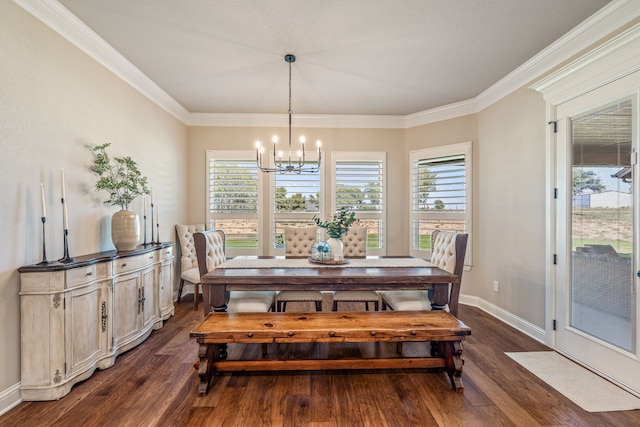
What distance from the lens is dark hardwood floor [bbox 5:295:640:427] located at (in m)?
1.91

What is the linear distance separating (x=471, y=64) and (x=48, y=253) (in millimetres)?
4331

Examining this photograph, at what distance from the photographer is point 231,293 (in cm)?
295

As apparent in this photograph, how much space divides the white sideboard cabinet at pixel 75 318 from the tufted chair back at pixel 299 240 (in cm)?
168

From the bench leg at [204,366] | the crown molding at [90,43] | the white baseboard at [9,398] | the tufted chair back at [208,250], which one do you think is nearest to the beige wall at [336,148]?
the crown molding at [90,43]

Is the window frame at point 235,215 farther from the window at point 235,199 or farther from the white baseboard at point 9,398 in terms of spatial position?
the white baseboard at point 9,398

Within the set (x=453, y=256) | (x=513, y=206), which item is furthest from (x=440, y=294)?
(x=513, y=206)

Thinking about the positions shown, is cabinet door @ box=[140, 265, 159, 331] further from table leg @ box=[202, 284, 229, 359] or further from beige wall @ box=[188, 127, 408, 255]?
beige wall @ box=[188, 127, 408, 255]

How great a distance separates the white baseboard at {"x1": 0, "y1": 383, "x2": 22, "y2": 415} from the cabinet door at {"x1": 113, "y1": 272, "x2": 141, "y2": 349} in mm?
636

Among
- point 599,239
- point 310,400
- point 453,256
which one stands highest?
point 599,239

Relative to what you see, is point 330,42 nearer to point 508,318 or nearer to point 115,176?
point 115,176

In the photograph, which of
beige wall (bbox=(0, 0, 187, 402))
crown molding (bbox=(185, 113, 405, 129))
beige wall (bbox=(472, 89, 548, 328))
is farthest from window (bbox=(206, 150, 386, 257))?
beige wall (bbox=(0, 0, 187, 402))

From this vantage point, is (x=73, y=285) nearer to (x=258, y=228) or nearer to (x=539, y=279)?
(x=258, y=228)

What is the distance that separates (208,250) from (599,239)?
12.0ft

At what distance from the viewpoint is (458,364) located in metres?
2.26
